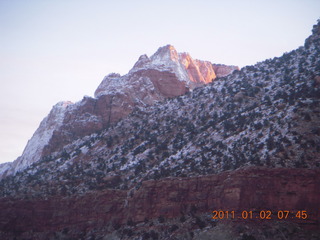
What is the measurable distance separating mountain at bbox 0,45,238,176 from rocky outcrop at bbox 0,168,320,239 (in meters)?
28.9

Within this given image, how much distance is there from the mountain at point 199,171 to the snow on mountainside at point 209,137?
0.16 m

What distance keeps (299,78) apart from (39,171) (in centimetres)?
3755

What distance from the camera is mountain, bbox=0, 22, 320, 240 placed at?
Answer: 36.9m

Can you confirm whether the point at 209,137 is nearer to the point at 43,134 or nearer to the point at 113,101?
the point at 113,101

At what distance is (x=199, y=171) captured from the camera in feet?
147

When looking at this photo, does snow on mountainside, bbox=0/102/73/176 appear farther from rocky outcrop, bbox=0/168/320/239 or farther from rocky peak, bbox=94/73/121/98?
rocky outcrop, bbox=0/168/320/239

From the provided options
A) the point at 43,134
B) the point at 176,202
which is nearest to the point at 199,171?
the point at 176,202

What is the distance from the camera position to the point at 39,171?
209 feet

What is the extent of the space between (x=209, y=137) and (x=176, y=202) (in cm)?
1088

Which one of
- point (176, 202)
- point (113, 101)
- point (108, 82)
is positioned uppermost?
point (108, 82)
